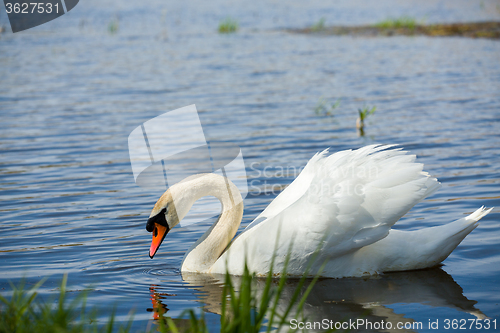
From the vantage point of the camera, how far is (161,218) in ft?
17.1

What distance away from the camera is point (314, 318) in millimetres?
4348

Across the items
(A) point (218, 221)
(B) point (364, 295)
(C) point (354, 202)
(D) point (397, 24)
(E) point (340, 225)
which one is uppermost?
(D) point (397, 24)

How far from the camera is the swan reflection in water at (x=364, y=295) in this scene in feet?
14.5

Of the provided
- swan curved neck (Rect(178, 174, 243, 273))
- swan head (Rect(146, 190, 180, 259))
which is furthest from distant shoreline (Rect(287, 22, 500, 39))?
swan head (Rect(146, 190, 180, 259))

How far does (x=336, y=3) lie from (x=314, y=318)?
3659cm

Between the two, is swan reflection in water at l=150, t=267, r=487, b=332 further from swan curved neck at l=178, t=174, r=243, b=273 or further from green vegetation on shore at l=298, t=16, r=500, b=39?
green vegetation on shore at l=298, t=16, r=500, b=39

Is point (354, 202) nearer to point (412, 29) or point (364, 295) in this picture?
point (364, 295)

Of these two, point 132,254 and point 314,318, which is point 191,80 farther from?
point 314,318

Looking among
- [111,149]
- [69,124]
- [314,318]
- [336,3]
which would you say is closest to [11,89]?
[69,124]

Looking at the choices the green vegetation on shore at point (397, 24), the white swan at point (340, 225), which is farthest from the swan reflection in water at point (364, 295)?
the green vegetation on shore at point (397, 24)

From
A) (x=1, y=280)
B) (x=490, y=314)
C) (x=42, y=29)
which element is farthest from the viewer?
(x=42, y=29)

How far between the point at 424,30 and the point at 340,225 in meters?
21.8

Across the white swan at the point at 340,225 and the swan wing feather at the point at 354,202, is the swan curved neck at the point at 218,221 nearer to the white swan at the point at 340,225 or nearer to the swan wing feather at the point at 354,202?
the white swan at the point at 340,225

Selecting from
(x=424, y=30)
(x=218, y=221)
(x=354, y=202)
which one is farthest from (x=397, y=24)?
(x=354, y=202)
